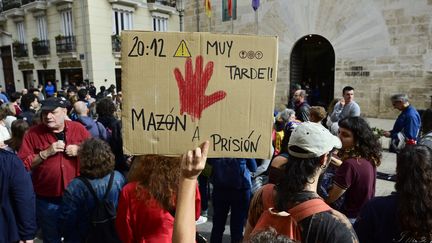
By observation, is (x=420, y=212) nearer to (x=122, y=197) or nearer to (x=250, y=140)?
(x=250, y=140)

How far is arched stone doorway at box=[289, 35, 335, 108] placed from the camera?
14.4 meters

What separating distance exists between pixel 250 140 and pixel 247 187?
207 cm

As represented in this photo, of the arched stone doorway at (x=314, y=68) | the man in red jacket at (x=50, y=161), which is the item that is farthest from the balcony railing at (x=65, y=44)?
the man in red jacket at (x=50, y=161)

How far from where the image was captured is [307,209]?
157 cm

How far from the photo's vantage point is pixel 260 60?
157 cm

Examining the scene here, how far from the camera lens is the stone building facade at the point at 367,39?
11109 mm

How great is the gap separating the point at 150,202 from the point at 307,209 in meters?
0.97

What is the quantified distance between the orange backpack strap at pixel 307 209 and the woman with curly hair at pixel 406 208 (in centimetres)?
46

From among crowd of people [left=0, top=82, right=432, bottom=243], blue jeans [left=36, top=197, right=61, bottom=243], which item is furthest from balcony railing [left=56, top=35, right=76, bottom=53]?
blue jeans [left=36, top=197, right=61, bottom=243]

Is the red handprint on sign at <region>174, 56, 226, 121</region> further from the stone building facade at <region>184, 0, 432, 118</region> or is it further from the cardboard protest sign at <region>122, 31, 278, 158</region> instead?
the stone building facade at <region>184, 0, 432, 118</region>

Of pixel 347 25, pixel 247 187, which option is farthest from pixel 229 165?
pixel 347 25

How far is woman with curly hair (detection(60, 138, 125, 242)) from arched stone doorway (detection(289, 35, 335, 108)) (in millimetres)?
12308

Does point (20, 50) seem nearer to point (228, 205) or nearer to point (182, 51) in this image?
point (228, 205)

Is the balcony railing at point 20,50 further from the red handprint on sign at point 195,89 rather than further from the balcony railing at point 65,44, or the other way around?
the red handprint on sign at point 195,89
